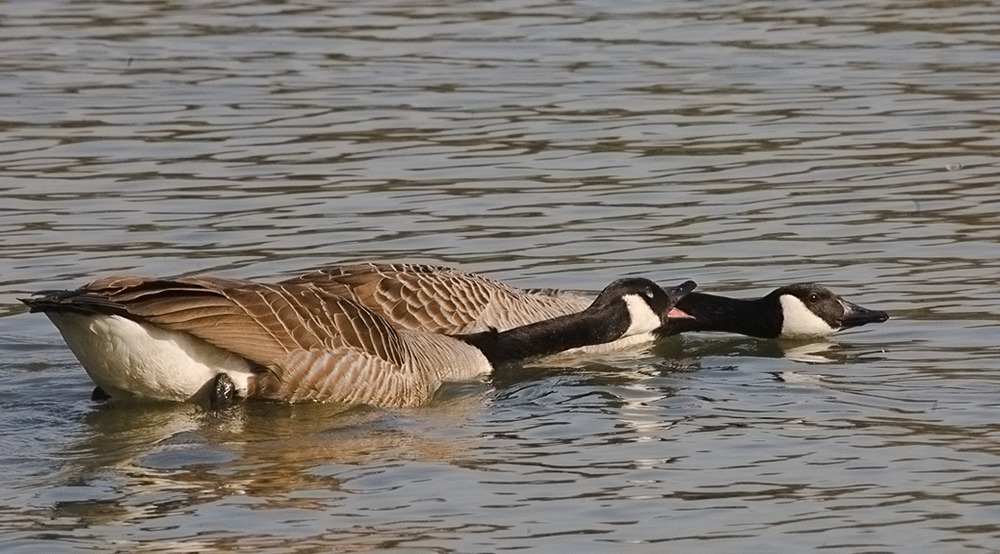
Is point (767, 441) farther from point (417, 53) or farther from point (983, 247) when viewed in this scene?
point (417, 53)

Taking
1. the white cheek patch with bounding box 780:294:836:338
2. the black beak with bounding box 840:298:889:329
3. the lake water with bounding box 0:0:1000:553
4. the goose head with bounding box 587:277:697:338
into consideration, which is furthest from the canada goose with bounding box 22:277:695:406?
the black beak with bounding box 840:298:889:329


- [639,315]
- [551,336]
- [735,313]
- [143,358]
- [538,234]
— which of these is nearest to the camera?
[143,358]

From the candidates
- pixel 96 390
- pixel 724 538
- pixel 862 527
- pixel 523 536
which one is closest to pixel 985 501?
pixel 862 527

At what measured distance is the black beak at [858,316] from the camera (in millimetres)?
12617

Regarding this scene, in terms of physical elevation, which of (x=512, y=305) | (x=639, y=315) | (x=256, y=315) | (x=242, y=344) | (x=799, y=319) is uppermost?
(x=256, y=315)

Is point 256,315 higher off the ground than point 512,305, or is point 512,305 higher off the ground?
point 256,315

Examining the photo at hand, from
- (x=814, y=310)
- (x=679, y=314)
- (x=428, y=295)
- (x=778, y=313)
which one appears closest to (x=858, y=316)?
(x=814, y=310)

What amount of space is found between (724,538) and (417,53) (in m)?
13.9

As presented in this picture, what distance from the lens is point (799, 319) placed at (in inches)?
507

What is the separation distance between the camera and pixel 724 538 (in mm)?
8273

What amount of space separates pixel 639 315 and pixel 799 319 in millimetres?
1130

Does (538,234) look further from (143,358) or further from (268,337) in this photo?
(143,358)

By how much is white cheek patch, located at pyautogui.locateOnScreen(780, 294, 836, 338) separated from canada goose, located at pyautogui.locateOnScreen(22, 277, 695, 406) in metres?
2.21

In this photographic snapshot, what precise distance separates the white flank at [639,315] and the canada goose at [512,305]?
0.22 m
